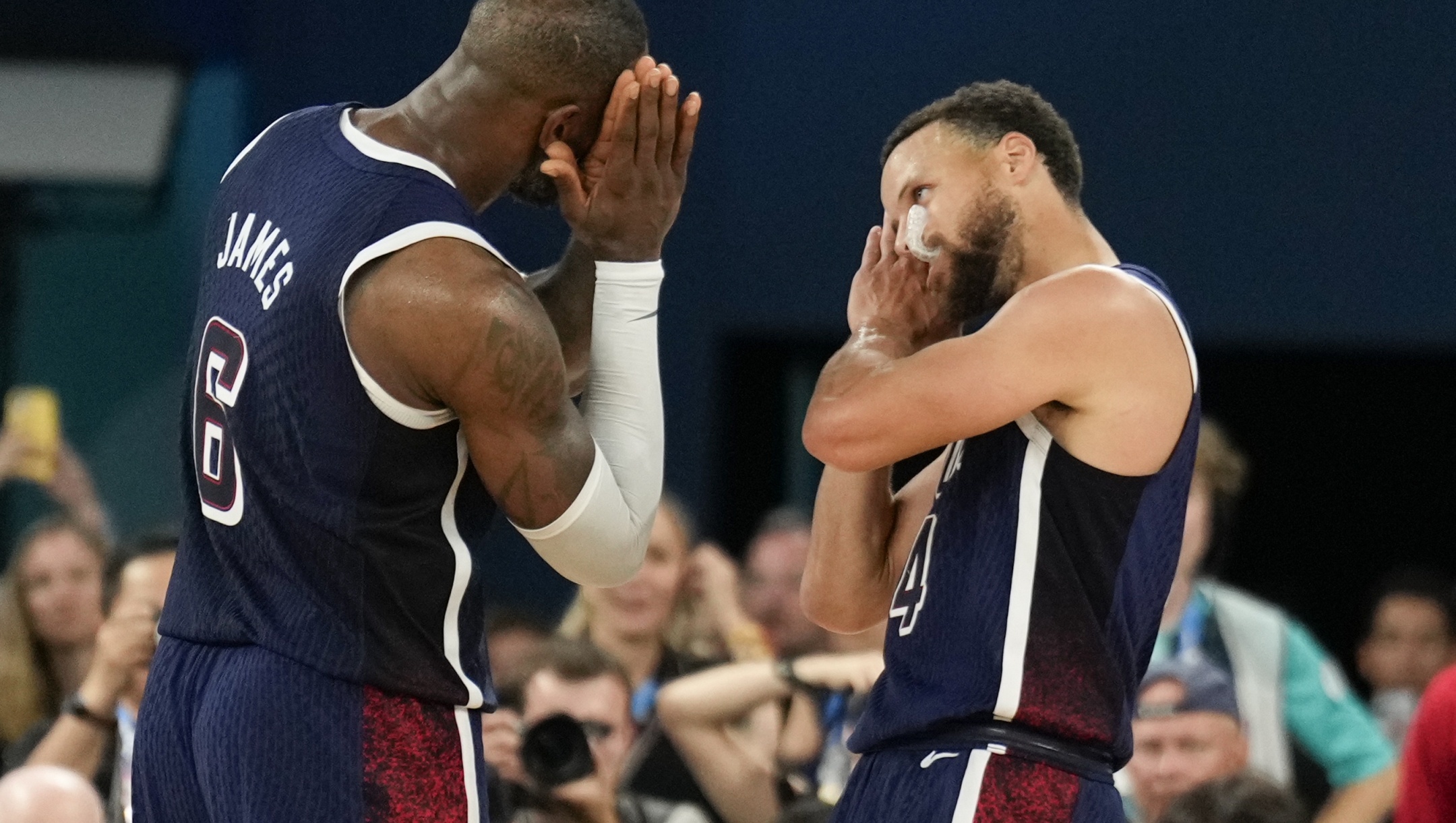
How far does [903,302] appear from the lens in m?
2.65

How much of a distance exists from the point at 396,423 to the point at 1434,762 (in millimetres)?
1848

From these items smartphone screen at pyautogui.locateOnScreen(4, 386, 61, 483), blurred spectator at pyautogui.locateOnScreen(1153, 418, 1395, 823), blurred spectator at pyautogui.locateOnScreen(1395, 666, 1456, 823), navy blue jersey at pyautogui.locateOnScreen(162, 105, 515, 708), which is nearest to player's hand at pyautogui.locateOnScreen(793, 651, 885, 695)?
blurred spectator at pyautogui.locateOnScreen(1153, 418, 1395, 823)

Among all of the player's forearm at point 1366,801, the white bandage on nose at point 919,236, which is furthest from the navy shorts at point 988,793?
the player's forearm at point 1366,801

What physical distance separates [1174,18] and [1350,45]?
69cm

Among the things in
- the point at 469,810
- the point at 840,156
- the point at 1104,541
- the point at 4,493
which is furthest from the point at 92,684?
the point at 840,156

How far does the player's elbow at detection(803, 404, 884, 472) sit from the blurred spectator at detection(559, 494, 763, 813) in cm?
221

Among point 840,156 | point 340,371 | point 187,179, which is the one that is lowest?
point 187,179

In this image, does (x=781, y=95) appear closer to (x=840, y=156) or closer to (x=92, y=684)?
(x=840, y=156)

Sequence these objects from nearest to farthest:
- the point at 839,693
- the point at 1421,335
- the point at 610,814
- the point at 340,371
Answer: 1. the point at 340,371
2. the point at 610,814
3. the point at 839,693
4. the point at 1421,335

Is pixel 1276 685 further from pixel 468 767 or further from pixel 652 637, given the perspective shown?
pixel 468 767

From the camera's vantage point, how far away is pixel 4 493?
800 centimetres

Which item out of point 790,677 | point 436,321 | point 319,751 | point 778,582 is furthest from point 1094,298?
point 778,582

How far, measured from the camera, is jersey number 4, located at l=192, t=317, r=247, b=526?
8.17 ft

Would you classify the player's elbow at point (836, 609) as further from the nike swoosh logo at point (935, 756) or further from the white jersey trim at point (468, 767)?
the white jersey trim at point (468, 767)
